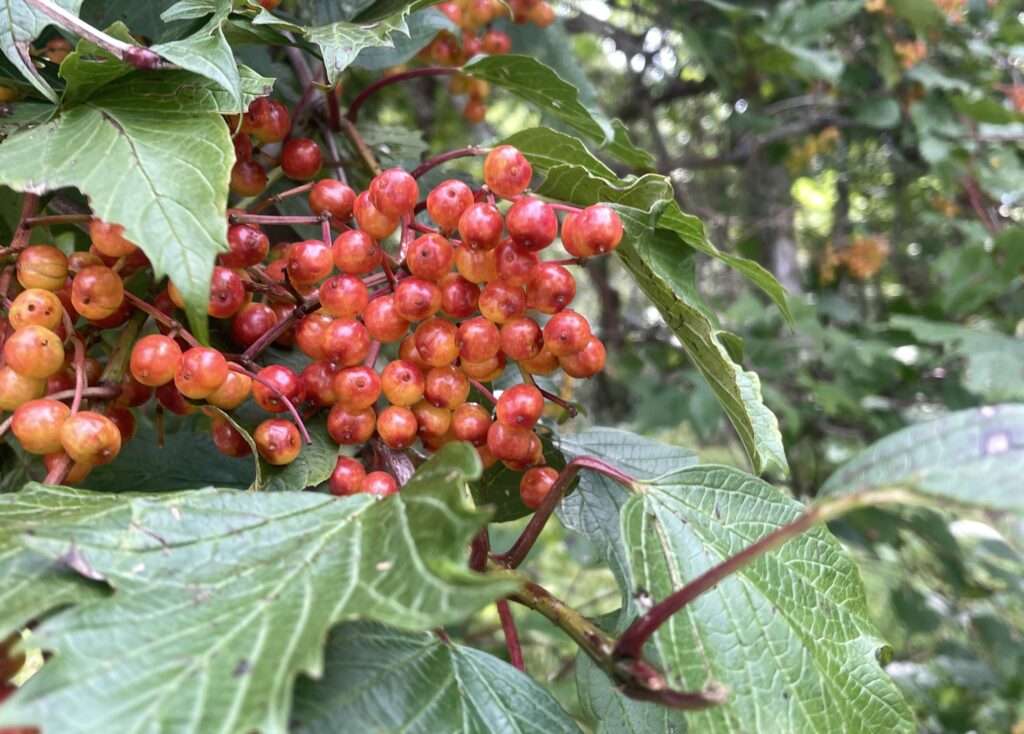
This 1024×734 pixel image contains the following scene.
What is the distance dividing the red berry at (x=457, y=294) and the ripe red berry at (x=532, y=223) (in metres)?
0.07

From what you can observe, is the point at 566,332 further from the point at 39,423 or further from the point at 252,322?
the point at 39,423

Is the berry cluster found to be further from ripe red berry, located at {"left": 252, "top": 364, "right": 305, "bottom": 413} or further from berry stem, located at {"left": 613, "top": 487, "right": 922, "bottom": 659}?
berry stem, located at {"left": 613, "top": 487, "right": 922, "bottom": 659}

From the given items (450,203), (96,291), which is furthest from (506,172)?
(96,291)

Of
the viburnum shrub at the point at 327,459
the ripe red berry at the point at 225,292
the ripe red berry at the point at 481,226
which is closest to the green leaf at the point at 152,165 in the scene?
the viburnum shrub at the point at 327,459

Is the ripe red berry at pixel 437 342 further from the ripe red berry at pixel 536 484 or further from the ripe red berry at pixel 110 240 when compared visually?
the ripe red berry at pixel 110 240

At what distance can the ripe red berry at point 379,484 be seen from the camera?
0.70 meters

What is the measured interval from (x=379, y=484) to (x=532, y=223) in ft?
0.88

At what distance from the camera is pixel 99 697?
459 mm

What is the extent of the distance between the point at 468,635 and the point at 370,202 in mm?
1744

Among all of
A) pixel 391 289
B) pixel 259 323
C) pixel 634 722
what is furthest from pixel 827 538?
pixel 259 323

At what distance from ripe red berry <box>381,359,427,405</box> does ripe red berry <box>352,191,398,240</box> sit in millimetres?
133

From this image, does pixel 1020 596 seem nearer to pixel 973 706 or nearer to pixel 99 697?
pixel 973 706

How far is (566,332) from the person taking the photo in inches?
29.9

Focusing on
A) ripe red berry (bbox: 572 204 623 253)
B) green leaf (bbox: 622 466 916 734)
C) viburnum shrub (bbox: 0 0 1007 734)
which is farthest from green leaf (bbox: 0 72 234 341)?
green leaf (bbox: 622 466 916 734)
